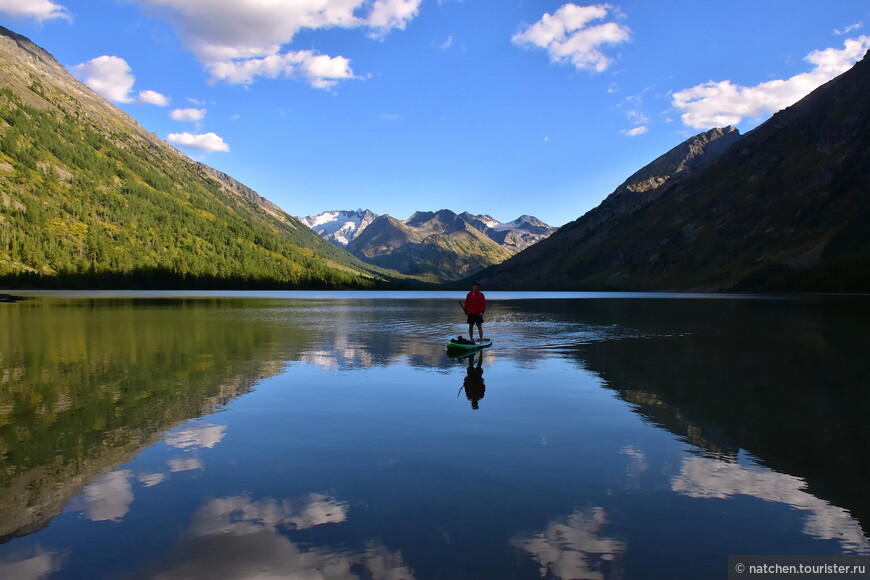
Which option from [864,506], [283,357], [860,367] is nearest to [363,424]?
[864,506]

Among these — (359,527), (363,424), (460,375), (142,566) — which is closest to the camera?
(142,566)

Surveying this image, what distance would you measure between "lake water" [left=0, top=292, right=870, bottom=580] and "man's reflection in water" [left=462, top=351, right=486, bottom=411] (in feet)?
0.69

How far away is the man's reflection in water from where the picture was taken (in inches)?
859

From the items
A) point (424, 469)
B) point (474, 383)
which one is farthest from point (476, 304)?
point (424, 469)

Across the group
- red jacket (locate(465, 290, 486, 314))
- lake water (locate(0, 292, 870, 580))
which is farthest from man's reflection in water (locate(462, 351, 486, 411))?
red jacket (locate(465, 290, 486, 314))

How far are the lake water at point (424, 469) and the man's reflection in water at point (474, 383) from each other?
21 cm

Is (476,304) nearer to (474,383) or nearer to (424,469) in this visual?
(474,383)

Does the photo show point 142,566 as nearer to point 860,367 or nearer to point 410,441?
point 410,441

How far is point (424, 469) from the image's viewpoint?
42.1ft

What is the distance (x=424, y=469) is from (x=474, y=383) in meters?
12.7

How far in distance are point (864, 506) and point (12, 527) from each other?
1576cm

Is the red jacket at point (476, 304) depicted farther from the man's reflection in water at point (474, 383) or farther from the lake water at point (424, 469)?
the lake water at point (424, 469)

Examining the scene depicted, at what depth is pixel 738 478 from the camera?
12.4m

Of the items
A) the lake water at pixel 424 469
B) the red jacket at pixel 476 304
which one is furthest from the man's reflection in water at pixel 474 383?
the red jacket at pixel 476 304
